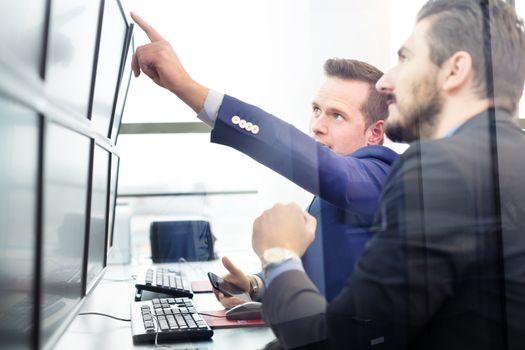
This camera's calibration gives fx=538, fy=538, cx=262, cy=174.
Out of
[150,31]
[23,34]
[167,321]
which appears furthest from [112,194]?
[23,34]

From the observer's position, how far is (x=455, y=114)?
0.73 metres

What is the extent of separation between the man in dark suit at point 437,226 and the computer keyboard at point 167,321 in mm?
352

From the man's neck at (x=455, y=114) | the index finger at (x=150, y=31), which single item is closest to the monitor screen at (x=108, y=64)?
the index finger at (x=150, y=31)

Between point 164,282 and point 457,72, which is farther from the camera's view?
point 164,282

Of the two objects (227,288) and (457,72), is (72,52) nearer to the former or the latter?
(227,288)

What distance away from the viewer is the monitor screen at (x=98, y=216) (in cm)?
125

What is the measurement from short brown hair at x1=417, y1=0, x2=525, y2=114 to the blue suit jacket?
0.55 feet

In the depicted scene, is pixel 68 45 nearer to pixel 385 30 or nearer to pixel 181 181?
pixel 181 181

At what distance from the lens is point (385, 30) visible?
782mm

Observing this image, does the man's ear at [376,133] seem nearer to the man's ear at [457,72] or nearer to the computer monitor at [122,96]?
the man's ear at [457,72]

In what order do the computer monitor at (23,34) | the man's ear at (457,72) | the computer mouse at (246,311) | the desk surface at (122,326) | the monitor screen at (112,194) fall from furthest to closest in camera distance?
1. the monitor screen at (112,194)
2. the desk surface at (122,326)
3. the computer mouse at (246,311)
4. the man's ear at (457,72)
5. the computer monitor at (23,34)

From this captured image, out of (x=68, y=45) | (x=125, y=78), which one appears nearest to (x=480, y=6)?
(x=68, y=45)

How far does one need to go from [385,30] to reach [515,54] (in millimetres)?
199

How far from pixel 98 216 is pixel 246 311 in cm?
56
